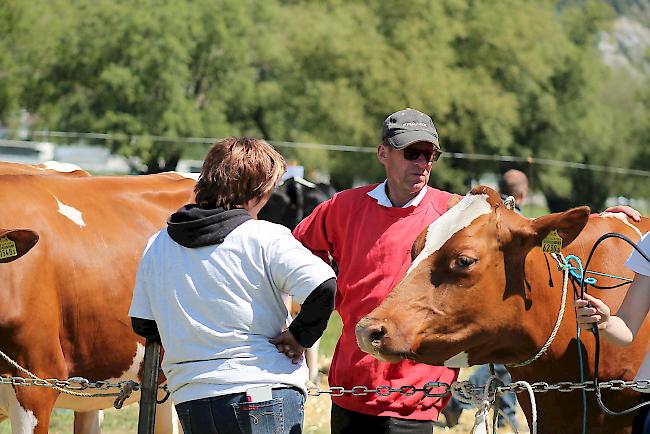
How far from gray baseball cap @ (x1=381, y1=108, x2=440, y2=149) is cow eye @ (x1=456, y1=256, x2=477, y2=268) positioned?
0.67 m

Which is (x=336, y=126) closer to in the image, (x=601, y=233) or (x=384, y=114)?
(x=384, y=114)

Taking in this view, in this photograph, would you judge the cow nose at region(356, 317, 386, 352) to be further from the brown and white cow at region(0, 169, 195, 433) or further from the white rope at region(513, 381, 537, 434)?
the brown and white cow at region(0, 169, 195, 433)

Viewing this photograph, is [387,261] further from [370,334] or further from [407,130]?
[370,334]

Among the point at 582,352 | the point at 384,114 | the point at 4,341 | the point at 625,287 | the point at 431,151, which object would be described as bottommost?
the point at 4,341

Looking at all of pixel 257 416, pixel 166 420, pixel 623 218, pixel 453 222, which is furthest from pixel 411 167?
pixel 166 420

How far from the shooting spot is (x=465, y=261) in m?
3.55

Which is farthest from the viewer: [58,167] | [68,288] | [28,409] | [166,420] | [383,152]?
[58,167]

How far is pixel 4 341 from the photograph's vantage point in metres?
5.01

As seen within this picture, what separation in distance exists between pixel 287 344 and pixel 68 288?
2442 mm

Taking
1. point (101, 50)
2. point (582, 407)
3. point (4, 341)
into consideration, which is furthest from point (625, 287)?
point (101, 50)

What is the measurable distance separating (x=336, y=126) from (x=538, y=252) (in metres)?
37.7

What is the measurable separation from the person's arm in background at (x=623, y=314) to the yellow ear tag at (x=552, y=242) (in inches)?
8.4

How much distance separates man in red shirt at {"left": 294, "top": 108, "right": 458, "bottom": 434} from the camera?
13.1ft

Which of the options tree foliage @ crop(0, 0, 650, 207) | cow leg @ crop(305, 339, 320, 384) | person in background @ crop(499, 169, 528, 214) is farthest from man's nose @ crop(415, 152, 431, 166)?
tree foliage @ crop(0, 0, 650, 207)
